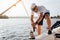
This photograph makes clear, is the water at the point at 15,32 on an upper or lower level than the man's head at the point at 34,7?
lower

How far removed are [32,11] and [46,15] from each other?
0.95 meters

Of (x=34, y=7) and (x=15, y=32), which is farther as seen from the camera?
(x=15, y=32)

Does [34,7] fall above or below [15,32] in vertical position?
above

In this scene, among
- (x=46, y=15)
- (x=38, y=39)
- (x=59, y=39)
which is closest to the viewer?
(x=59, y=39)

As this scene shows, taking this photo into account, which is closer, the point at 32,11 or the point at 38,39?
the point at 38,39

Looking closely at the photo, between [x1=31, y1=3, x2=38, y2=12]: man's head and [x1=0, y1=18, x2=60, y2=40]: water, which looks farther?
[x1=0, y1=18, x2=60, y2=40]: water

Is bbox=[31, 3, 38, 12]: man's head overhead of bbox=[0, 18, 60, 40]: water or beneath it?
overhead

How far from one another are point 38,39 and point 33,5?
2684mm

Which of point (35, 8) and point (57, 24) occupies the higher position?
point (35, 8)

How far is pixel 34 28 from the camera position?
1417 centimetres

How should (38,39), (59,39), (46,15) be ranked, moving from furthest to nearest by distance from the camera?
(46,15) → (38,39) → (59,39)

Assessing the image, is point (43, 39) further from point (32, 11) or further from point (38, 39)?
point (32, 11)

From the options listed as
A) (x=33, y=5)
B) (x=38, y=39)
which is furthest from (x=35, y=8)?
(x=38, y=39)

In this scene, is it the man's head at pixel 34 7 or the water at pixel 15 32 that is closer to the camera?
the man's head at pixel 34 7
